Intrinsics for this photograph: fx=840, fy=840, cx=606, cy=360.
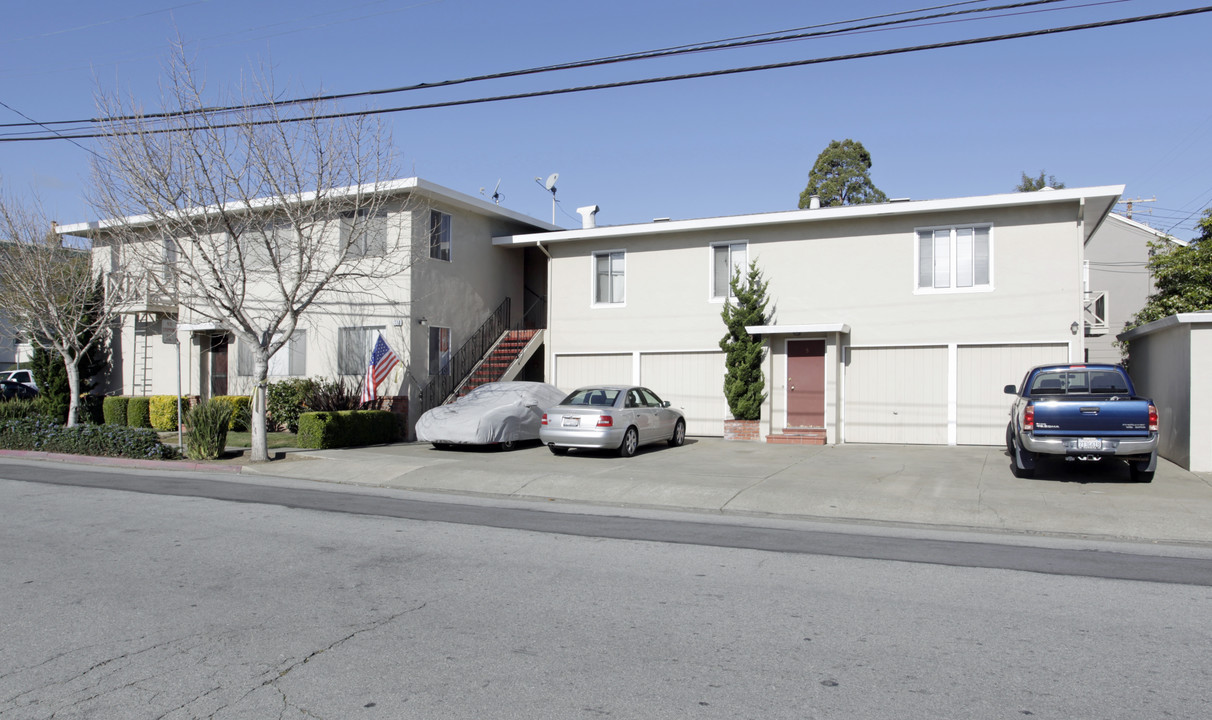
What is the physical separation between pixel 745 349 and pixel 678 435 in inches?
101

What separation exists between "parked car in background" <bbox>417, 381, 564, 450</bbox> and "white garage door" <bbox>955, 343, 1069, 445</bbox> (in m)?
8.78

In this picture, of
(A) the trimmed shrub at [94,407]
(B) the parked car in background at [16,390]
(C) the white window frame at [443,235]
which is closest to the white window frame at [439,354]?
(C) the white window frame at [443,235]

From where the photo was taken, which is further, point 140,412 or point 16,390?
point 16,390

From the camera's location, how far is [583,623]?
563cm

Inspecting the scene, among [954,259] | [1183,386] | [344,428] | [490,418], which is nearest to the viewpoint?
[1183,386]

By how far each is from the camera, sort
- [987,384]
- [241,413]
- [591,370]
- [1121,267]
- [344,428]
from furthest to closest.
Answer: [1121,267]
[591,370]
[241,413]
[987,384]
[344,428]

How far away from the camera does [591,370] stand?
2191 cm

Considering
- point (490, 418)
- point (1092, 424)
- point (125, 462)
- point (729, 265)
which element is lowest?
point (125, 462)

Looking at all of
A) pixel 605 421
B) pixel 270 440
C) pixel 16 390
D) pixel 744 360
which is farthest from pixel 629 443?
pixel 16 390

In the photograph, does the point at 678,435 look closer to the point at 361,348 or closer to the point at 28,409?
A: the point at 361,348

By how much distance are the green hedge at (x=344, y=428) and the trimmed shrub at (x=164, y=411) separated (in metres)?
7.39

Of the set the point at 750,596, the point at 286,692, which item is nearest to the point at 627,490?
the point at 750,596

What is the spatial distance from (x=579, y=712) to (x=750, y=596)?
8.24ft

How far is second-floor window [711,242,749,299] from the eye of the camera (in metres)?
20.2
